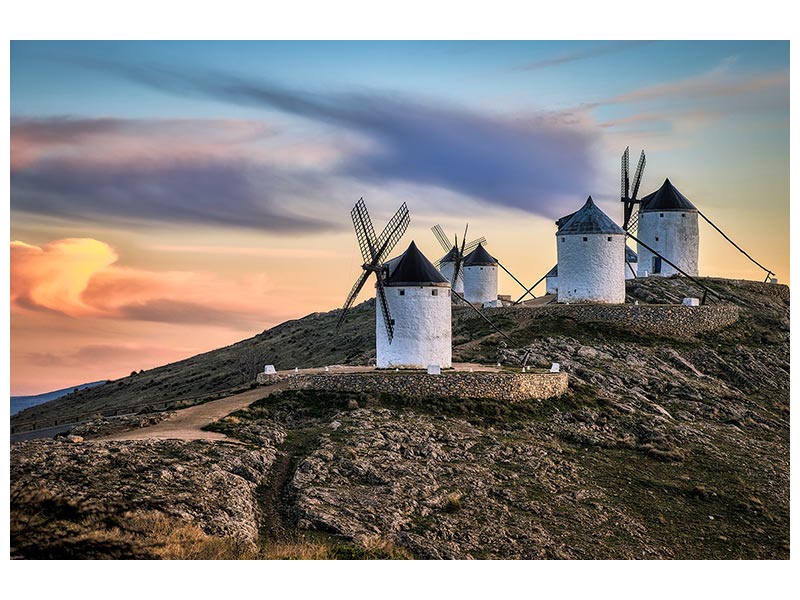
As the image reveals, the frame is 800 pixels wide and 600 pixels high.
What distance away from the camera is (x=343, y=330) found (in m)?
65.6

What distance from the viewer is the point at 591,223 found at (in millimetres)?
50156

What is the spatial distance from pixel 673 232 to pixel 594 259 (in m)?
11.3

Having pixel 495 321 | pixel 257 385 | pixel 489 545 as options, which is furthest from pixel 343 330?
pixel 489 545

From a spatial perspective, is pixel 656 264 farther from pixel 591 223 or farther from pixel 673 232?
pixel 591 223

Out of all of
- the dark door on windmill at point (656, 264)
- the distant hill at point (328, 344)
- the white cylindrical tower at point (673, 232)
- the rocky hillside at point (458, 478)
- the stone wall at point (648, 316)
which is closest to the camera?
the rocky hillside at point (458, 478)

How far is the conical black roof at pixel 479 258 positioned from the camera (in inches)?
2479

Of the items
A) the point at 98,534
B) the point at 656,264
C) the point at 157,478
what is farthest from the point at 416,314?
the point at 656,264

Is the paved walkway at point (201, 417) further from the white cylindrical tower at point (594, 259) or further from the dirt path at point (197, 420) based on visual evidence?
the white cylindrical tower at point (594, 259)

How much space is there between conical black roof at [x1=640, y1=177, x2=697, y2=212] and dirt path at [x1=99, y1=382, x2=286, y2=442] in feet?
100

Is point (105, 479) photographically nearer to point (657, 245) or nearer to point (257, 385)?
point (257, 385)

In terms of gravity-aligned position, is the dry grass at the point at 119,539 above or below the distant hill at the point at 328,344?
below

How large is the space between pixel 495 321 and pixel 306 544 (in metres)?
27.1

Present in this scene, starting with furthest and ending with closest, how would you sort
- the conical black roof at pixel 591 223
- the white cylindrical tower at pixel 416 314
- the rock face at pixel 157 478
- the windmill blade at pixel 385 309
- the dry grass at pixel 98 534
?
the conical black roof at pixel 591 223 → the windmill blade at pixel 385 309 → the white cylindrical tower at pixel 416 314 → the rock face at pixel 157 478 → the dry grass at pixel 98 534

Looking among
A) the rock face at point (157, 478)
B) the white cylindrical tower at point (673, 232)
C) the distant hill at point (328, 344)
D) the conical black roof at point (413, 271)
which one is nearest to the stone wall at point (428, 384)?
the conical black roof at point (413, 271)
